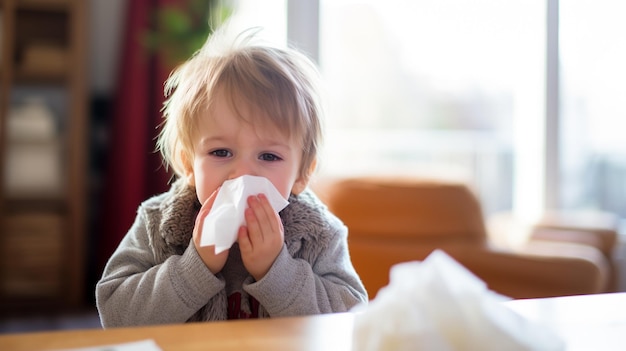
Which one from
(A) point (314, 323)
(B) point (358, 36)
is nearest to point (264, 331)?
(A) point (314, 323)

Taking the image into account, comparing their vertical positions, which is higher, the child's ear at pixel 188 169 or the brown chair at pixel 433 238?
the child's ear at pixel 188 169

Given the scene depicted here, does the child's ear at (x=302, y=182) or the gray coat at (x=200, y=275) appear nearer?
the gray coat at (x=200, y=275)

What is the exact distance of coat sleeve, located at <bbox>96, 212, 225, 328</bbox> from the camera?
0.93m

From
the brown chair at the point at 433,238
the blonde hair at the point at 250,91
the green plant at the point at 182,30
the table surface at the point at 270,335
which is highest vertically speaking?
the green plant at the point at 182,30

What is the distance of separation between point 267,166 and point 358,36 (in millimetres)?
4658

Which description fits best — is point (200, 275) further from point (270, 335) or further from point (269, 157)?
point (270, 335)

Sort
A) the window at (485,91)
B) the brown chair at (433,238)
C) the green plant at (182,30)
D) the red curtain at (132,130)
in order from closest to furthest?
the brown chair at (433,238)
the green plant at (182,30)
the red curtain at (132,130)
the window at (485,91)

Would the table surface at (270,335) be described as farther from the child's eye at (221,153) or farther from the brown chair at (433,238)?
the brown chair at (433,238)

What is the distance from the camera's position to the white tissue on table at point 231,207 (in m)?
0.79

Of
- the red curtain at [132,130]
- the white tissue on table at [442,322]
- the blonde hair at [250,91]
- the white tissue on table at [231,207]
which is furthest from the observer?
the red curtain at [132,130]

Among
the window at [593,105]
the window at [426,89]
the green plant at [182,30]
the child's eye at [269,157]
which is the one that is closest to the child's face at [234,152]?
the child's eye at [269,157]

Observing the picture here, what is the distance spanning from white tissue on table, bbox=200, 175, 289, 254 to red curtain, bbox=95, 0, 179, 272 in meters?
3.00

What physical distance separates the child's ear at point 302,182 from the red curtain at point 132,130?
9.11 feet

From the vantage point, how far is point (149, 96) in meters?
3.89
